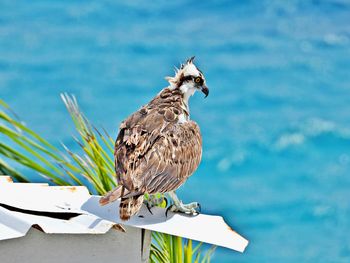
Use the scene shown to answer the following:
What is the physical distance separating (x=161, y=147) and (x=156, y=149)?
0.17ft

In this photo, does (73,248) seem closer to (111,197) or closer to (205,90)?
(111,197)

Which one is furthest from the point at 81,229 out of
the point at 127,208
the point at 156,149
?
the point at 156,149

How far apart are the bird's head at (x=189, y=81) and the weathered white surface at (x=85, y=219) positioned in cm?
87

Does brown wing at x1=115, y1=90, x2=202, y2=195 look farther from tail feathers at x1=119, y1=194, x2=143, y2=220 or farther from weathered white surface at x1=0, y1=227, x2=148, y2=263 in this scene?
weathered white surface at x1=0, y1=227, x2=148, y2=263

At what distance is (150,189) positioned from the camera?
4391 millimetres

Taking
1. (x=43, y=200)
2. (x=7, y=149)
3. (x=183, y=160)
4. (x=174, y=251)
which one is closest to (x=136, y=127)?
(x=183, y=160)

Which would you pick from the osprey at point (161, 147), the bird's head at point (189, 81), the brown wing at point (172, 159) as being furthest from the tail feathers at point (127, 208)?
the bird's head at point (189, 81)

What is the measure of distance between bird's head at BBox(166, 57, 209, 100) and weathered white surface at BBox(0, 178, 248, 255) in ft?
2.86

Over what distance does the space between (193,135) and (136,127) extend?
45 cm

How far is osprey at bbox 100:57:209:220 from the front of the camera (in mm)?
4336

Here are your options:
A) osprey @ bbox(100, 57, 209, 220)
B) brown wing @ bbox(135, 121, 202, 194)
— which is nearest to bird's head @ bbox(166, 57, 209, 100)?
osprey @ bbox(100, 57, 209, 220)

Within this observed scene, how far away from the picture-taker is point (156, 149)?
456 centimetres

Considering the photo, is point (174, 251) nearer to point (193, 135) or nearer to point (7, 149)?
point (193, 135)

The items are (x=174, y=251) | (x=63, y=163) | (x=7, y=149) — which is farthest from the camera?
(x=7, y=149)
